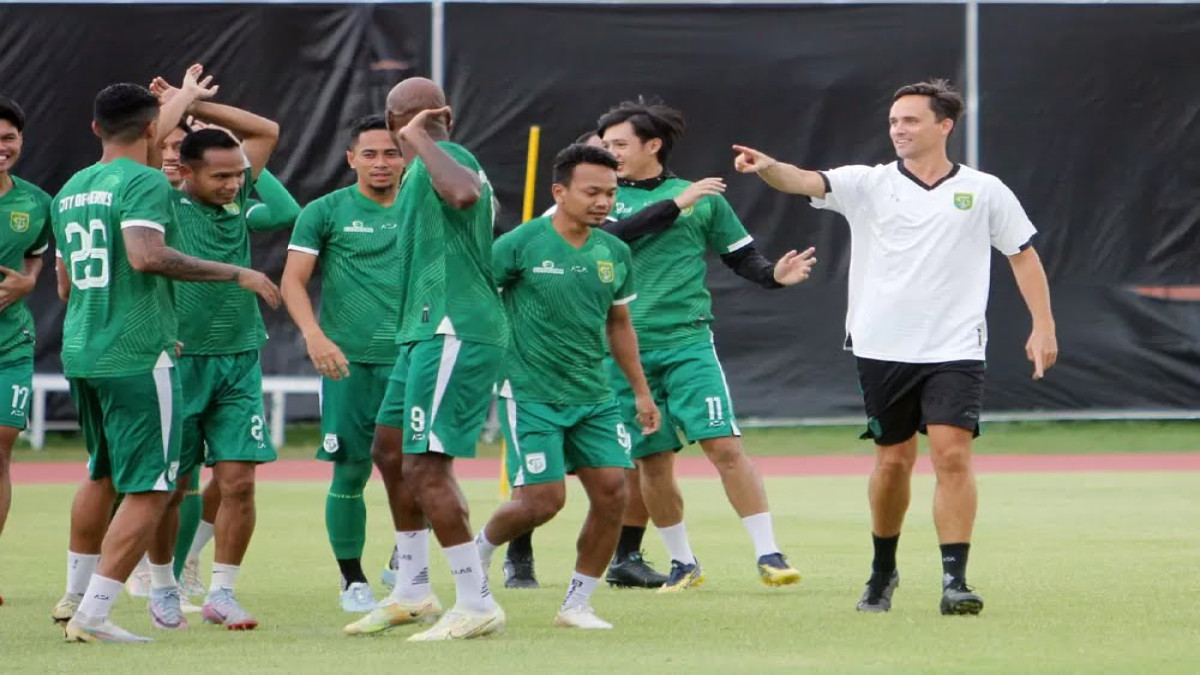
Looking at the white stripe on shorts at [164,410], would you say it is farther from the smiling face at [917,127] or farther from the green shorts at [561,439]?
the smiling face at [917,127]

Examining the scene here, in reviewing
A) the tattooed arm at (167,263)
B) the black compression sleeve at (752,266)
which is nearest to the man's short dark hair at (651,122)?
the black compression sleeve at (752,266)

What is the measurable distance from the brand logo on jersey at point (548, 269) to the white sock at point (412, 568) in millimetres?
1116

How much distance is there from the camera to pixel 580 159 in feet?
25.8

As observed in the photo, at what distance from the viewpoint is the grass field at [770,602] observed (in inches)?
266

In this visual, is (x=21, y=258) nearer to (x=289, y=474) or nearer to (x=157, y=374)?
(x=157, y=374)

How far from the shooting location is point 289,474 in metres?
16.0

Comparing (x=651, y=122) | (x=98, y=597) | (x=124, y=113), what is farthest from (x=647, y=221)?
(x=98, y=597)

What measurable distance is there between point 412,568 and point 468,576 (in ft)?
1.73

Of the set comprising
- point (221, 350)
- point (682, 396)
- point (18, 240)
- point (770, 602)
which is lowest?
point (770, 602)

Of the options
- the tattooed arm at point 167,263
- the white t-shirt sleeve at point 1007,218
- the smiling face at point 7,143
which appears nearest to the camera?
the tattooed arm at point 167,263

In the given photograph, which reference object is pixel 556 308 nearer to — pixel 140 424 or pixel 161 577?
pixel 140 424

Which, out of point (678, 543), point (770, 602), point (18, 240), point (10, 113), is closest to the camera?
point (770, 602)

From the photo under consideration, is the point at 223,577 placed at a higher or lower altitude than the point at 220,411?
lower

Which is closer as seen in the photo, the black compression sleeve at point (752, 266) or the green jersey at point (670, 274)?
the black compression sleeve at point (752, 266)
